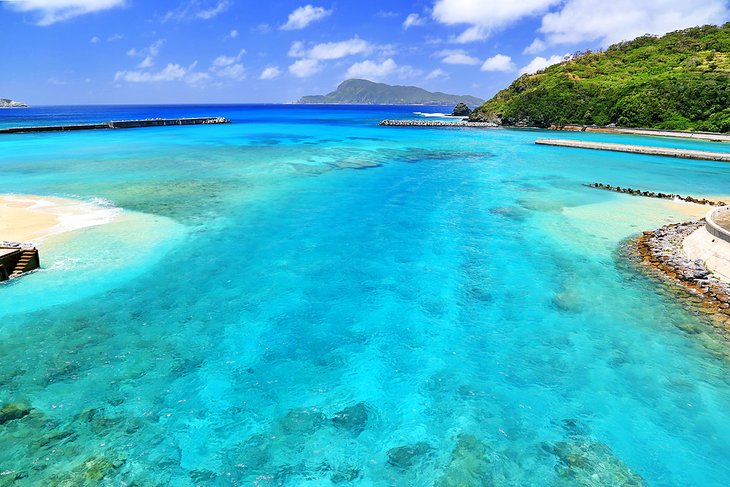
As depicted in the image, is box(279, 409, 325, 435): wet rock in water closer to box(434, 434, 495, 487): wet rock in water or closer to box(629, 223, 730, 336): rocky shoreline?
box(434, 434, 495, 487): wet rock in water

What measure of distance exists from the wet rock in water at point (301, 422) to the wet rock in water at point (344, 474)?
3.96 ft

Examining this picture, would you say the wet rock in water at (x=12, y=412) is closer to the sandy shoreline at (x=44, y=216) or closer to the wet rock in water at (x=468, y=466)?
the wet rock in water at (x=468, y=466)

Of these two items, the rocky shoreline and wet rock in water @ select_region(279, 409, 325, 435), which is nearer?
wet rock in water @ select_region(279, 409, 325, 435)

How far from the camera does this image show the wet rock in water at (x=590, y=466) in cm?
859

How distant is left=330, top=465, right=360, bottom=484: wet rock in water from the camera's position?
852 centimetres

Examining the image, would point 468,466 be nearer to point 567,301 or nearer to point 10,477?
point 10,477

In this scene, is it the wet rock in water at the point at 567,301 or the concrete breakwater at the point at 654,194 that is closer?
the wet rock in water at the point at 567,301

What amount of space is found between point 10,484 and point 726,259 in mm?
22953

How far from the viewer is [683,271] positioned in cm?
1753

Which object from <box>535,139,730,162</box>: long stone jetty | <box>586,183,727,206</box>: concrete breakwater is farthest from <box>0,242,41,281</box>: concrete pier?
<box>535,139,730,162</box>: long stone jetty

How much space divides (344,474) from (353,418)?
5.30ft

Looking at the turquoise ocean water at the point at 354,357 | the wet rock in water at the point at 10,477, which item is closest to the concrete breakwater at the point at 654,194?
the turquoise ocean water at the point at 354,357

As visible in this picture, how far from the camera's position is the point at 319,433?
31.6ft

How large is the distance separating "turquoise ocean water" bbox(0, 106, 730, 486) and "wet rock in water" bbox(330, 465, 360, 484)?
7 cm
